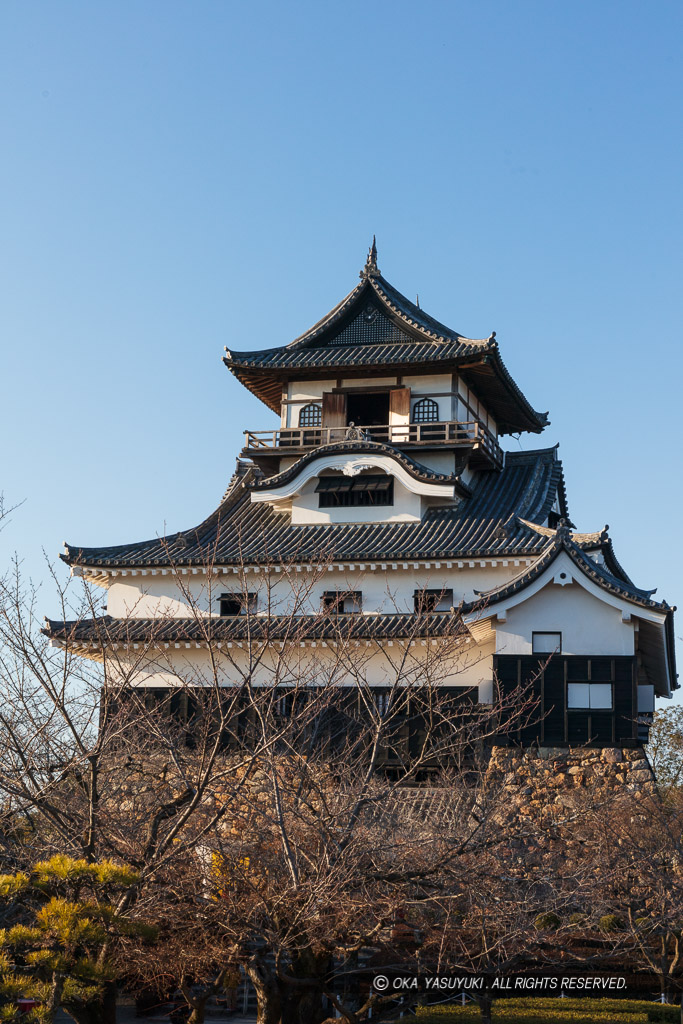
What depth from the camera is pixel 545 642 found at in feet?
69.3

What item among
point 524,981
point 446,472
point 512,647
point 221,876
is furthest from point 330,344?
point 221,876

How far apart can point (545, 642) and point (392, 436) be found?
7.42 m

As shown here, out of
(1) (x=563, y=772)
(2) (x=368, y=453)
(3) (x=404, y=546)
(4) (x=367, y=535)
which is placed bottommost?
(1) (x=563, y=772)

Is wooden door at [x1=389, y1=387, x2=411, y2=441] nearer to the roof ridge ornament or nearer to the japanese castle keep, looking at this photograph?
the japanese castle keep

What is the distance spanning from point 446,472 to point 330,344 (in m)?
4.82

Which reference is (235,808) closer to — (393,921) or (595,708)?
(393,921)

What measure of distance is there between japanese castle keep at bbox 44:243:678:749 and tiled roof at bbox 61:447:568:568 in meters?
0.05

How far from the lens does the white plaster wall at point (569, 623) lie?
68.5ft

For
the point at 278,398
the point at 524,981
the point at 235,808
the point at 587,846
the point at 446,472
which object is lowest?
the point at 524,981

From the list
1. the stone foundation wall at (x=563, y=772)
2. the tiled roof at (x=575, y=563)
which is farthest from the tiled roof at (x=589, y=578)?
the stone foundation wall at (x=563, y=772)

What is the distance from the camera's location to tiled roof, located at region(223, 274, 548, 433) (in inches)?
1038

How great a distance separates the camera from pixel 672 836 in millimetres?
15961

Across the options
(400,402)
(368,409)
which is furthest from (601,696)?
(368,409)

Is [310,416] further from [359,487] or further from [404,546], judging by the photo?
[404,546]
